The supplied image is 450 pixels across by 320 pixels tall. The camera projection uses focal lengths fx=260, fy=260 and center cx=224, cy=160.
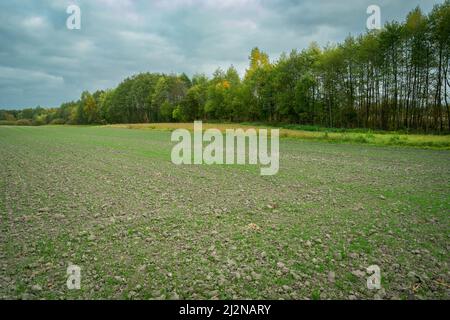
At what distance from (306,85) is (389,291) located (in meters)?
60.5

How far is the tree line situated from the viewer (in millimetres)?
39375

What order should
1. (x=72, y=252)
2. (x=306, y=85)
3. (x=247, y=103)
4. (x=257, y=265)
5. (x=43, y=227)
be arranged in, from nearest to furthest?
(x=257, y=265) → (x=72, y=252) → (x=43, y=227) → (x=306, y=85) → (x=247, y=103)

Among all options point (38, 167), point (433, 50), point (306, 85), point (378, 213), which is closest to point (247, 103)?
point (306, 85)

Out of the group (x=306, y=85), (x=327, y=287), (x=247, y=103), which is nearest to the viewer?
(x=327, y=287)

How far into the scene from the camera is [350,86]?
52.7m

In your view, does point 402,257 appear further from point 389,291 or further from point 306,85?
point 306,85

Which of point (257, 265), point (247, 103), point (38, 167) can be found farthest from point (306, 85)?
point (257, 265)

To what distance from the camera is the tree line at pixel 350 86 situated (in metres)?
39.4

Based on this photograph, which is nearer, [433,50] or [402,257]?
[402,257]

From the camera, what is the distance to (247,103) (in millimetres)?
76750

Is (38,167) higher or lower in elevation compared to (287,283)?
higher
